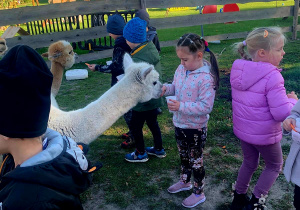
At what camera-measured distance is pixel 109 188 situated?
3.13 m

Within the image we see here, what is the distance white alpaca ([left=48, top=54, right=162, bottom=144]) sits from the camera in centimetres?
269

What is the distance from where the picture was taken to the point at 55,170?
3.67 feet

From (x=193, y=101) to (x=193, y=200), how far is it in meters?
0.99

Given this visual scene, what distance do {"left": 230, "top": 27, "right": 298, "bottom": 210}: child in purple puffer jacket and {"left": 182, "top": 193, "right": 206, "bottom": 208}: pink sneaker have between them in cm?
53

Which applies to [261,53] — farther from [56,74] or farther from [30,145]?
[56,74]

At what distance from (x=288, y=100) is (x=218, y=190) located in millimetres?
1284

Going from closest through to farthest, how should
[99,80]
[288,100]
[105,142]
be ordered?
1. [288,100]
2. [105,142]
3. [99,80]

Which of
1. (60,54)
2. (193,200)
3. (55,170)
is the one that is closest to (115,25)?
(60,54)

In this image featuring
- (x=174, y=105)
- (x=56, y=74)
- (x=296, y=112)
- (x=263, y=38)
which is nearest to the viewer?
(x=296, y=112)

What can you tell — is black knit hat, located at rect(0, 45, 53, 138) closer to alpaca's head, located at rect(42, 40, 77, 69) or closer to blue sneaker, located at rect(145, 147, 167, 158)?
blue sneaker, located at rect(145, 147, 167, 158)

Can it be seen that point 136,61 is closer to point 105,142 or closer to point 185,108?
point 185,108

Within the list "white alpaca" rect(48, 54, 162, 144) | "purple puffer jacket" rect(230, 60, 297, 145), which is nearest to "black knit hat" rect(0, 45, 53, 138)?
"white alpaca" rect(48, 54, 162, 144)

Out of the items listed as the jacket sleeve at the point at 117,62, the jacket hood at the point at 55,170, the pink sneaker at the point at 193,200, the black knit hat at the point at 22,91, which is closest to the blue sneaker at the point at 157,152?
the pink sneaker at the point at 193,200

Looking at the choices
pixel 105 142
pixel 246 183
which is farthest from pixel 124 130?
pixel 246 183
